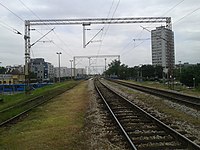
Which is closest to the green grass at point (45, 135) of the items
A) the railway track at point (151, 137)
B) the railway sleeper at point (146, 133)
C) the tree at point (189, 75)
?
the railway track at point (151, 137)

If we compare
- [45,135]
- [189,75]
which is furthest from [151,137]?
[189,75]

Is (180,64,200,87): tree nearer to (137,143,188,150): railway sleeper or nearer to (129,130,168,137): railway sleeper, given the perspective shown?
(129,130,168,137): railway sleeper

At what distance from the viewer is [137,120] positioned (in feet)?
41.8

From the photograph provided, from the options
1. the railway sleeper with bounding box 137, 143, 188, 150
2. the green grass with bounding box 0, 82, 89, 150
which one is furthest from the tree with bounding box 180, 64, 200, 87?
the railway sleeper with bounding box 137, 143, 188, 150

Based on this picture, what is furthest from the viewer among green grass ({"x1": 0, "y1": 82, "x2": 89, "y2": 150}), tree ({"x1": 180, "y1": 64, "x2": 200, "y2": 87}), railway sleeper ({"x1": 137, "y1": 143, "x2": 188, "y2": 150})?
tree ({"x1": 180, "y1": 64, "x2": 200, "y2": 87})

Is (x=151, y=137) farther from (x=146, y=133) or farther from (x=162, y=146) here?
(x=162, y=146)

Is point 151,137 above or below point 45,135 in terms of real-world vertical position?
above

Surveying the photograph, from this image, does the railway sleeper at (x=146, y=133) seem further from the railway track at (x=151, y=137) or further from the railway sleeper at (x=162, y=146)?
the railway sleeper at (x=162, y=146)

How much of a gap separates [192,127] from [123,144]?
3.73 meters

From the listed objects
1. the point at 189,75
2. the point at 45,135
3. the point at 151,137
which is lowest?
the point at 45,135

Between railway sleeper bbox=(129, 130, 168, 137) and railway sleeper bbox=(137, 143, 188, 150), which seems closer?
railway sleeper bbox=(137, 143, 188, 150)

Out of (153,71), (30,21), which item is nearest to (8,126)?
(30,21)

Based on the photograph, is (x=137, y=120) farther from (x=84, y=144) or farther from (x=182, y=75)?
(x=182, y=75)

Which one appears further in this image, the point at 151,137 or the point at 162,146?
the point at 151,137
